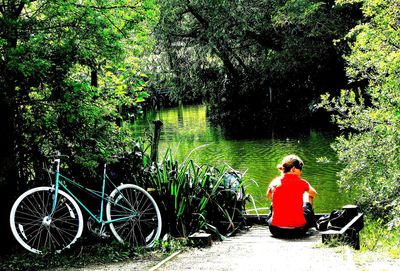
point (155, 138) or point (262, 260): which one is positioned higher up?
point (155, 138)

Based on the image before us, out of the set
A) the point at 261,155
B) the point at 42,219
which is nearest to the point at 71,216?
the point at 42,219

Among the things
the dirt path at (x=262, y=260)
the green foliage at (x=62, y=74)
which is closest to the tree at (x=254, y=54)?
the green foliage at (x=62, y=74)

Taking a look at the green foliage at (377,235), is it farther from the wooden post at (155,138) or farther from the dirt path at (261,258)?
the wooden post at (155,138)

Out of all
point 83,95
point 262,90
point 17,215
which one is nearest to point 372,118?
point 83,95

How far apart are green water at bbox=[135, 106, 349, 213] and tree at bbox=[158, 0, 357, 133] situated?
2.24 m

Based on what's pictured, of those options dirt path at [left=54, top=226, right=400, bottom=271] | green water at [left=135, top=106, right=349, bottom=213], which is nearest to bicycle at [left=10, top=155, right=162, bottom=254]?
dirt path at [left=54, top=226, right=400, bottom=271]

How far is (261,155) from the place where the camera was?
19547 mm

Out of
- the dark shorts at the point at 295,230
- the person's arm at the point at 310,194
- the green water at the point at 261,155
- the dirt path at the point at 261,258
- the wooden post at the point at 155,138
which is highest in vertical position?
the wooden post at the point at 155,138

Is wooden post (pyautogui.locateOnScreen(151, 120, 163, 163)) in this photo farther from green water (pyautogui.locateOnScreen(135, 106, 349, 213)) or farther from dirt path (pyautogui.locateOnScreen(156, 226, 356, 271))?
dirt path (pyautogui.locateOnScreen(156, 226, 356, 271))

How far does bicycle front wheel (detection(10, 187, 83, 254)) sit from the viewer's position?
563 cm

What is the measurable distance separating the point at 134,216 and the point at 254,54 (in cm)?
2346

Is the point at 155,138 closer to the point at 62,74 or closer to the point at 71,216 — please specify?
the point at 62,74

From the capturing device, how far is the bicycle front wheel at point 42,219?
5.63 meters

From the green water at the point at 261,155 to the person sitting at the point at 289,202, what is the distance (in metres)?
2.28
